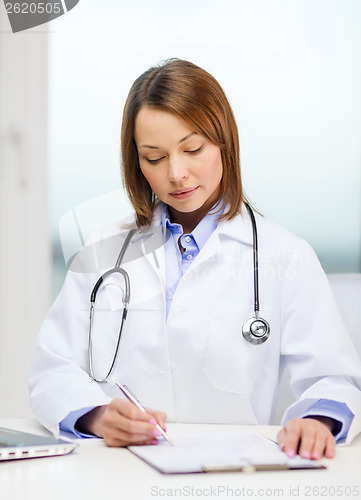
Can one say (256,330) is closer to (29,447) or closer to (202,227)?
(202,227)

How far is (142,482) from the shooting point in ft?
2.36

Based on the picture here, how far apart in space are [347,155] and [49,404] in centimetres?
202

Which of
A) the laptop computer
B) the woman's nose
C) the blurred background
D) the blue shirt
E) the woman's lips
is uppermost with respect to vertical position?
the blurred background

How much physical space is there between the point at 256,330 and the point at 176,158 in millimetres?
367

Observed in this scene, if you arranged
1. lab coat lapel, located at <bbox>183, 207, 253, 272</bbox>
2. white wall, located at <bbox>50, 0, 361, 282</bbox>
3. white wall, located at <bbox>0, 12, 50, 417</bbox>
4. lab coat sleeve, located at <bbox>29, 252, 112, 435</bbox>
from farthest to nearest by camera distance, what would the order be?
white wall, located at <bbox>50, 0, 361, 282</bbox> → white wall, located at <bbox>0, 12, 50, 417</bbox> → lab coat lapel, located at <bbox>183, 207, 253, 272</bbox> → lab coat sleeve, located at <bbox>29, 252, 112, 435</bbox>

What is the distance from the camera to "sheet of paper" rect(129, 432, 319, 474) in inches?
29.4

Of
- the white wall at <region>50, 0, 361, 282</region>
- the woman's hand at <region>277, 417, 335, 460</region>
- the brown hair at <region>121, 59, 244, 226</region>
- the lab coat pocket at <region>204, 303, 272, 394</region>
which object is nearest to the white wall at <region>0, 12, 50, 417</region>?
the white wall at <region>50, 0, 361, 282</region>

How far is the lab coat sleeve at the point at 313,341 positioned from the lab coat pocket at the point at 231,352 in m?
0.06

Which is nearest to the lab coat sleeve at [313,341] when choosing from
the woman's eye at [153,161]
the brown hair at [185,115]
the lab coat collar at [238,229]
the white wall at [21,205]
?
the lab coat collar at [238,229]

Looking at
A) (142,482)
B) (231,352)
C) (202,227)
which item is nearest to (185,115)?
(202,227)

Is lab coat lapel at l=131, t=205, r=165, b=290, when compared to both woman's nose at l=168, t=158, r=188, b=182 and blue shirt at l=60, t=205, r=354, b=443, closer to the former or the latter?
blue shirt at l=60, t=205, r=354, b=443

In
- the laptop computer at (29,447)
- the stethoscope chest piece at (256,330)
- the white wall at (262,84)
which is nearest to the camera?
the laptop computer at (29,447)

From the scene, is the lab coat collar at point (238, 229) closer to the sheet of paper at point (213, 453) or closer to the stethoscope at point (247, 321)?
the stethoscope at point (247, 321)

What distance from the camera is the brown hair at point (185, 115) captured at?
1238mm
